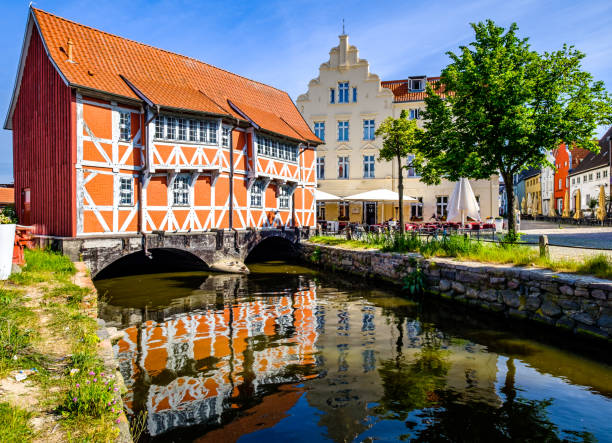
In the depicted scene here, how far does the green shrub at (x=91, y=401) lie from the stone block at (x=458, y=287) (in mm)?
9710

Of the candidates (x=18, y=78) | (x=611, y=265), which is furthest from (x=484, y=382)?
(x=18, y=78)

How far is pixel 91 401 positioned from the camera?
3.26 metres

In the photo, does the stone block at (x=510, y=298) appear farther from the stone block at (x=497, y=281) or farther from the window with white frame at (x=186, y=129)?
the window with white frame at (x=186, y=129)

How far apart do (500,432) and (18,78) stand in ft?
70.0

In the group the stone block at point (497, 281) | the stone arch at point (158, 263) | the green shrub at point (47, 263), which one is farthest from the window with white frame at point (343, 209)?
the green shrub at point (47, 263)

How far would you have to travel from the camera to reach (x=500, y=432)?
4.64 m

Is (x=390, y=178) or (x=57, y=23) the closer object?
(x=57, y=23)

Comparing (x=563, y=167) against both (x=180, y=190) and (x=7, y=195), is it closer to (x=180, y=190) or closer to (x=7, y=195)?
(x=180, y=190)

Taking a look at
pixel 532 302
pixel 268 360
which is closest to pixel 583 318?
pixel 532 302

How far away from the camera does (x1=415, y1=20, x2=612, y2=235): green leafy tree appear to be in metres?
11.7

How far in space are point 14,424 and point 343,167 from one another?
2897cm

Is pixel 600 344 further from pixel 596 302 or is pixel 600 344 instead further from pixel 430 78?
pixel 430 78

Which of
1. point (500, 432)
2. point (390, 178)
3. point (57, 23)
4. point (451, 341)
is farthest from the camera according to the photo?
point (390, 178)

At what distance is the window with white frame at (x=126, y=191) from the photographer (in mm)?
14109
